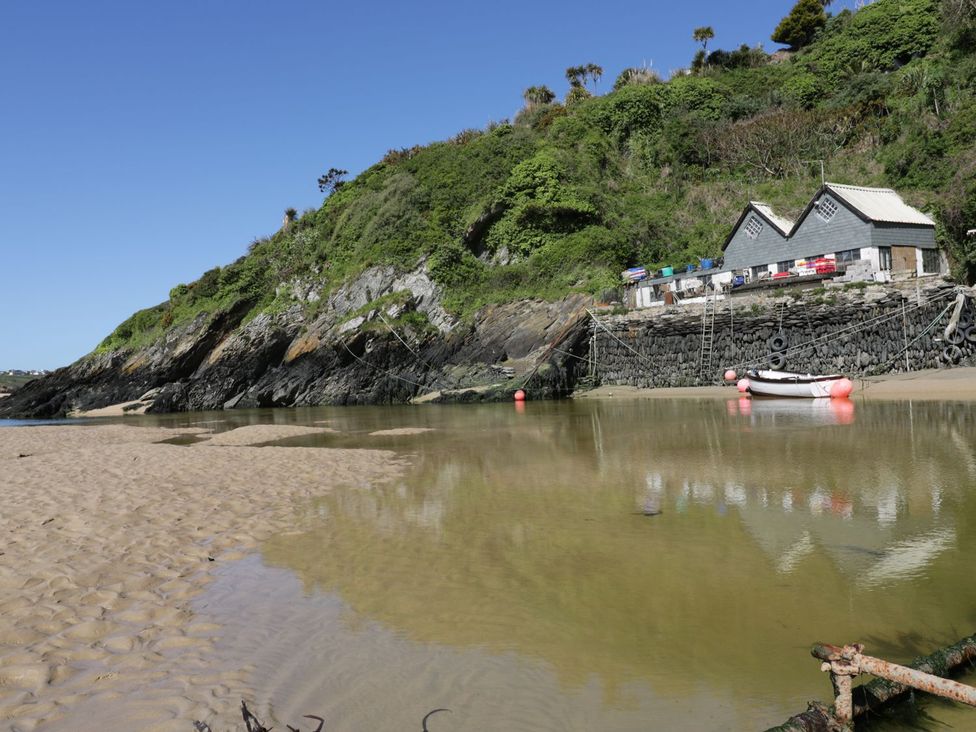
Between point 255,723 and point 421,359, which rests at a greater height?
point 421,359

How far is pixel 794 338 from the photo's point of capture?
33.9 meters

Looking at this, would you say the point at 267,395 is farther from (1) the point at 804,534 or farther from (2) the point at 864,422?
(1) the point at 804,534

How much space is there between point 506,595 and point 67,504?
8206mm

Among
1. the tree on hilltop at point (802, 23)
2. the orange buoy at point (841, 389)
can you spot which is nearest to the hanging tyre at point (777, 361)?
the orange buoy at point (841, 389)

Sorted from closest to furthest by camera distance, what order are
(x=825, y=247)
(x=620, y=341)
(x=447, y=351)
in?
(x=620, y=341) → (x=825, y=247) → (x=447, y=351)

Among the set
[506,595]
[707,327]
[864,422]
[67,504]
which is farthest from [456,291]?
[506,595]

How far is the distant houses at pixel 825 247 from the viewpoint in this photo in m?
36.9

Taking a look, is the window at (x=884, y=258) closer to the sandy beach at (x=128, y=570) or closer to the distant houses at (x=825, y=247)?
the distant houses at (x=825, y=247)

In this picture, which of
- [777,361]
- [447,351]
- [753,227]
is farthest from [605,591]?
[753,227]

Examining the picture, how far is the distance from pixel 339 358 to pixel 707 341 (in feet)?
81.2

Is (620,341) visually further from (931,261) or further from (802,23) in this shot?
(802,23)

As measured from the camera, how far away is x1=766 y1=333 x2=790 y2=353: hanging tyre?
111 feet

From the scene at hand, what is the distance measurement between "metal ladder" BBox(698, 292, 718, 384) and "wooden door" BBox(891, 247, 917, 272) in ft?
35.1

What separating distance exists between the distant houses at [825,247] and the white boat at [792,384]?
8.35m
